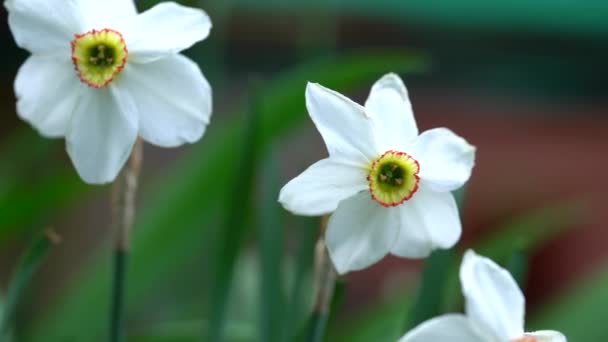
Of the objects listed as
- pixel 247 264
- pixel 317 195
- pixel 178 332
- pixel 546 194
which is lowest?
pixel 546 194

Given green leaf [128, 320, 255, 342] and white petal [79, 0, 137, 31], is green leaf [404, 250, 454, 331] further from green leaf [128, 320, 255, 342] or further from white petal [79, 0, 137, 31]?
green leaf [128, 320, 255, 342]

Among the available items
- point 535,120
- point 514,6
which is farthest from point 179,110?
point 535,120

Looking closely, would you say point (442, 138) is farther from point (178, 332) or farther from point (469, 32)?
point (469, 32)

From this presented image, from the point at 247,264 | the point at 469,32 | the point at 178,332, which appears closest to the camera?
the point at 178,332

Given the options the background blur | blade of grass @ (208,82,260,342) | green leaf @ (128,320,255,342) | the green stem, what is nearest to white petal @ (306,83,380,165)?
the green stem

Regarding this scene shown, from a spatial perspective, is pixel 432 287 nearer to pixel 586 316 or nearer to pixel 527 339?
pixel 527 339

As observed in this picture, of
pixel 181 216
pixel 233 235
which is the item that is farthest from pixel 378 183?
pixel 181 216

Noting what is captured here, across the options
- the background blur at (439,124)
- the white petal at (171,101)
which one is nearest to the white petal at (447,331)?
the white petal at (171,101)
